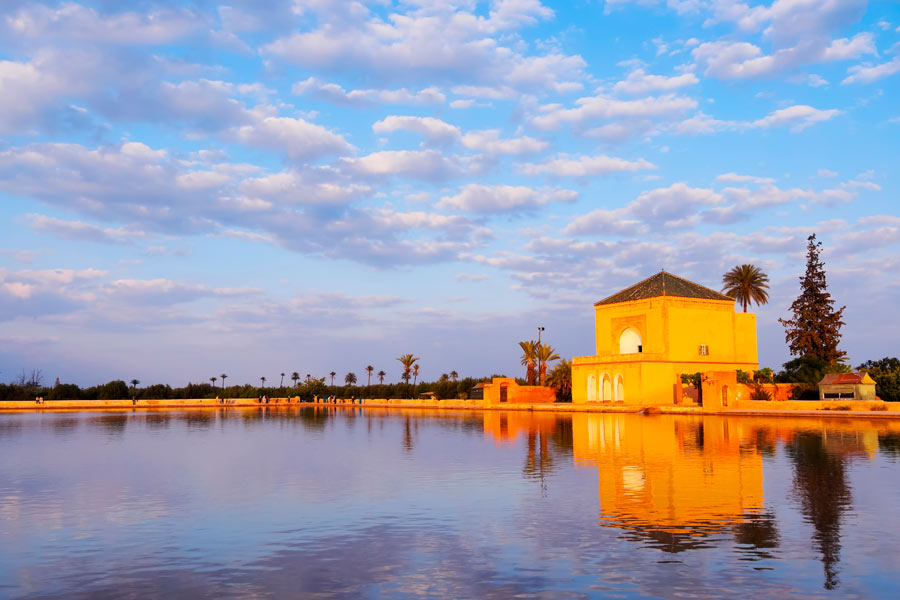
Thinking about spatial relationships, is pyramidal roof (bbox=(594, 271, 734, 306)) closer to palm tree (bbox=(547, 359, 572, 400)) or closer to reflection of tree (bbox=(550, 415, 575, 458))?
palm tree (bbox=(547, 359, 572, 400))

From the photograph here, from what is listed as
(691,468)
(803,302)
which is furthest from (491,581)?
(803,302)

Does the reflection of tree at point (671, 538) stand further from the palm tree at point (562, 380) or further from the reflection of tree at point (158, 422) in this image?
the palm tree at point (562, 380)

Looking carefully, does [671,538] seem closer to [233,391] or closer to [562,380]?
[562,380]

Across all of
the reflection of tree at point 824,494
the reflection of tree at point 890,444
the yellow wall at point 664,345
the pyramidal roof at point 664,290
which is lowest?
the reflection of tree at point 890,444

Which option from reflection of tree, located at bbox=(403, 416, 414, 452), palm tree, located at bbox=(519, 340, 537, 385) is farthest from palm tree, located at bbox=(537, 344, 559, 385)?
reflection of tree, located at bbox=(403, 416, 414, 452)

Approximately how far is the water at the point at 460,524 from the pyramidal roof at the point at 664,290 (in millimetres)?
31858

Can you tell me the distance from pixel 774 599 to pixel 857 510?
4833mm

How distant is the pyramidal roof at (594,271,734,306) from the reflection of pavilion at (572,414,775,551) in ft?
93.7

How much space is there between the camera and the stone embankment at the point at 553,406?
33.3 metres

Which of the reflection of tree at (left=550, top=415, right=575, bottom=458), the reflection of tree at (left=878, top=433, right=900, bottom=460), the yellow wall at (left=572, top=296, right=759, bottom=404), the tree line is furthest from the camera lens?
the tree line

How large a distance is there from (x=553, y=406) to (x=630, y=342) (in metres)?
7.74

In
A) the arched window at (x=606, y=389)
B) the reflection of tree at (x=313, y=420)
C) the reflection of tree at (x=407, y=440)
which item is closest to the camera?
the reflection of tree at (x=407, y=440)

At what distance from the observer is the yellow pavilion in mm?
46875

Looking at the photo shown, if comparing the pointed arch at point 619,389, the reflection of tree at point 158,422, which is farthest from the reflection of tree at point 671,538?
the pointed arch at point 619,389
